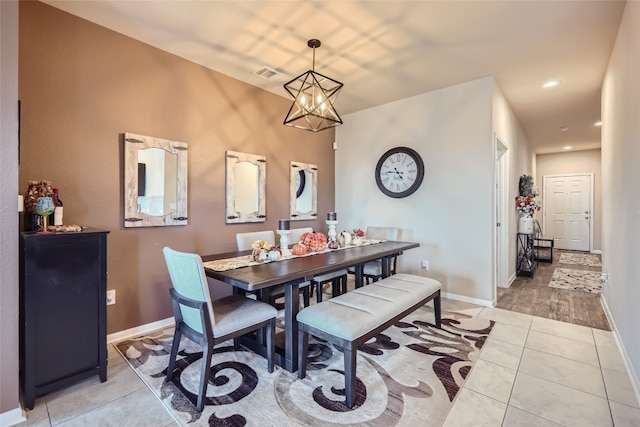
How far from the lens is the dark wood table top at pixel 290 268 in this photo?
5.84ft

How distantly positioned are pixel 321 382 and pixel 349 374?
331 mm

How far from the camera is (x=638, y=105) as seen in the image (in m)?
1.95

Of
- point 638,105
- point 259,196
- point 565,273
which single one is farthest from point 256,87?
point 565,273

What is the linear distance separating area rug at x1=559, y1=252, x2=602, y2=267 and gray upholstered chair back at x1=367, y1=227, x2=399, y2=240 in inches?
191

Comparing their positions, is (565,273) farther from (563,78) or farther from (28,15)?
(28,15)

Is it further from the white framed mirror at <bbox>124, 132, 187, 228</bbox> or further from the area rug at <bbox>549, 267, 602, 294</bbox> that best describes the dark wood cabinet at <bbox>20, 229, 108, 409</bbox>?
the area rug at <bbox>549, 267, 602, 294</bbox>

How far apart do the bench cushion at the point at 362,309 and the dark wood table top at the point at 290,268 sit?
0.81 ft

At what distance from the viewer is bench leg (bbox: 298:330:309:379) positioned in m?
2.01

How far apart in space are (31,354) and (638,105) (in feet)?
13.5

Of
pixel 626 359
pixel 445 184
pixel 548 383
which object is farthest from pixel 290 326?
pixel 445 184

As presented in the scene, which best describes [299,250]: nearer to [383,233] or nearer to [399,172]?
[383,233]

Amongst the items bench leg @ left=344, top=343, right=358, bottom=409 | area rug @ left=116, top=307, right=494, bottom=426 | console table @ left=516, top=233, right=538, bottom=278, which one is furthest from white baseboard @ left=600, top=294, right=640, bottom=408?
console table @ left=516, top=233, right=538, bottom=278

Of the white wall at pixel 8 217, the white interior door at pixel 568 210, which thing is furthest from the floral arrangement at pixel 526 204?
the white wall at pixel 8 217

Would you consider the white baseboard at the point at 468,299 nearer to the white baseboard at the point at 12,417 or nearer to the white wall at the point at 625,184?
the white wall at the point at 625,184
